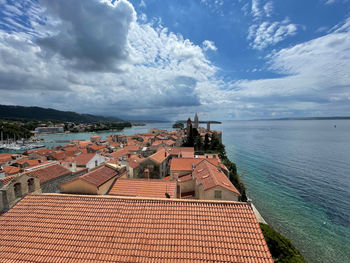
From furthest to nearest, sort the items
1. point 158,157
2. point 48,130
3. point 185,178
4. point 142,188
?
point 48,130 → point 158,157 → point 185,178 → point 142,188

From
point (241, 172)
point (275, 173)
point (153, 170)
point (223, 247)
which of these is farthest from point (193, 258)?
point (275, 173)

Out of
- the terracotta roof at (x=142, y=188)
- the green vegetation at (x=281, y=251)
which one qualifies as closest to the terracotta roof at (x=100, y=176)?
the terracotta roof at (x=142, y=188)

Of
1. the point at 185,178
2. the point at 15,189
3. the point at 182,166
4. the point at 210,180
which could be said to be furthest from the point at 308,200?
the point at 15,189

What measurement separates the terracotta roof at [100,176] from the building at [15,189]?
314 cm

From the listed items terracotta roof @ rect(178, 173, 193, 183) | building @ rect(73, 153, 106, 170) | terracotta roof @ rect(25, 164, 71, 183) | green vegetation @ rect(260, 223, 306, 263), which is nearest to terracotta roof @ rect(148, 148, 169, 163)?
terracotta roof @ rect(178, 173, 193, 183)

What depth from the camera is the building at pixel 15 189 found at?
9.51 m

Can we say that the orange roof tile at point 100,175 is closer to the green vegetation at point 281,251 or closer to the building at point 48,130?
the green vegetation at point 281,251

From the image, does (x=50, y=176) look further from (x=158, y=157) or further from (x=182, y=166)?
(x=158, y=157)

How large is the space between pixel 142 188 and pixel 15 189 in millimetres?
8203

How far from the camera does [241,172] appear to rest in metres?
44.0

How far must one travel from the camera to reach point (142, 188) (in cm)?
1335

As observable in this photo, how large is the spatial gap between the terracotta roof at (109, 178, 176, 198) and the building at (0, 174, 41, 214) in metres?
5.35

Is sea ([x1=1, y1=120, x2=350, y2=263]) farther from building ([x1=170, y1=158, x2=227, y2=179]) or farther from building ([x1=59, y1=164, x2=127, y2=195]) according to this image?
building ([x1=59, y1=164, x2=127, y2=195])

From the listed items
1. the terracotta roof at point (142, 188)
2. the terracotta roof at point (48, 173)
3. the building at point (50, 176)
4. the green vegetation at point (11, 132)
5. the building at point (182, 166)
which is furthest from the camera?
the green vegetation at point (11, 132)
